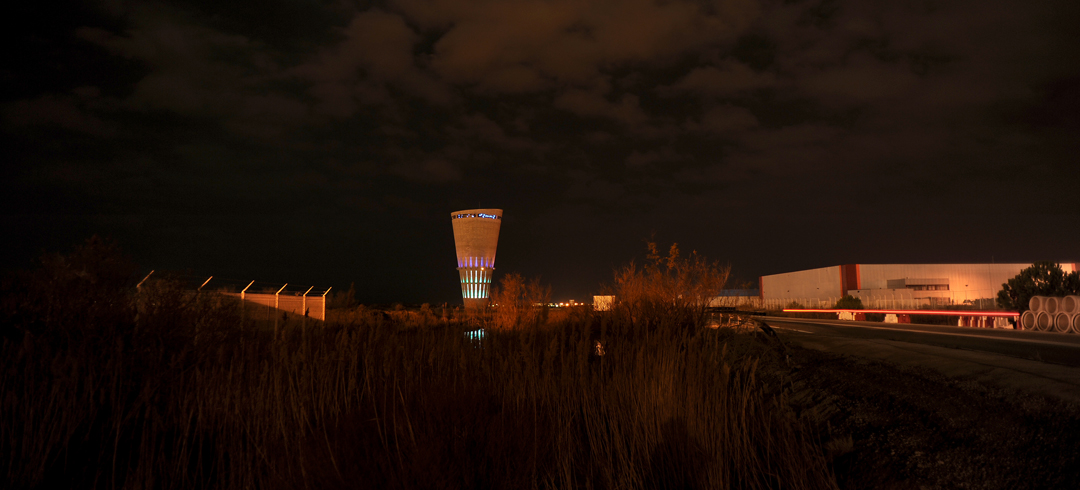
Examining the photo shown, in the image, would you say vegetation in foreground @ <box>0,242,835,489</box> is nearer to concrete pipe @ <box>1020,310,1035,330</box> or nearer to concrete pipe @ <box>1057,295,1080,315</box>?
concrete pipe @ <box>1057,295,1080,315</box>

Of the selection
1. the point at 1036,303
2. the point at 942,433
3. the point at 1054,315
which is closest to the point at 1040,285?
the point at 1036,303

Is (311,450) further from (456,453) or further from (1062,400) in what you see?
(1062,400)

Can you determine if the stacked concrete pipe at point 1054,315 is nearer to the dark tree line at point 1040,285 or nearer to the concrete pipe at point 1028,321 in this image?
the concrete pipe at point 1028,321

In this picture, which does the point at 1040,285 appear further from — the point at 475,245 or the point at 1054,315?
the point at 475,245

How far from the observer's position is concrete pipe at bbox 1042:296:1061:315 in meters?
17.8

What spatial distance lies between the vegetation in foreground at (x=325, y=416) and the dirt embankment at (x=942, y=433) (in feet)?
1.21

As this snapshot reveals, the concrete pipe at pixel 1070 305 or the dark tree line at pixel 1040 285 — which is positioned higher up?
the dark tree line at pixel 1040 285

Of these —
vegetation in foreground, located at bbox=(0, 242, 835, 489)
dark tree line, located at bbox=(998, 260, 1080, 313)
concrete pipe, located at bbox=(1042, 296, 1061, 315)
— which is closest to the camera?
vegetation in foreground, located at bbox=(0, 242, 835, 489)

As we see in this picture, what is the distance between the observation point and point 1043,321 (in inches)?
712

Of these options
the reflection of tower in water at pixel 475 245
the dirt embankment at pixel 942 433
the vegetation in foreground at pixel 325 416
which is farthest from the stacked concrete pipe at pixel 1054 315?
the reflection of tower in water at pixel 475 245

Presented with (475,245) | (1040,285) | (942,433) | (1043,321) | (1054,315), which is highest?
(475,245)

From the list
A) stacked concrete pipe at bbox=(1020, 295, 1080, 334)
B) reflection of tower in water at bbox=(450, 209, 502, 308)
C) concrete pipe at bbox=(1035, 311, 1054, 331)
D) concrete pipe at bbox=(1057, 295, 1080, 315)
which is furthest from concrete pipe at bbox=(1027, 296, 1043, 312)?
reflection of tower in water at bbox=(450, 209, 502, 308)

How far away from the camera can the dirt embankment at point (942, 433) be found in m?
3.22

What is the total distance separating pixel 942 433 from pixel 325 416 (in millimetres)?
4367
